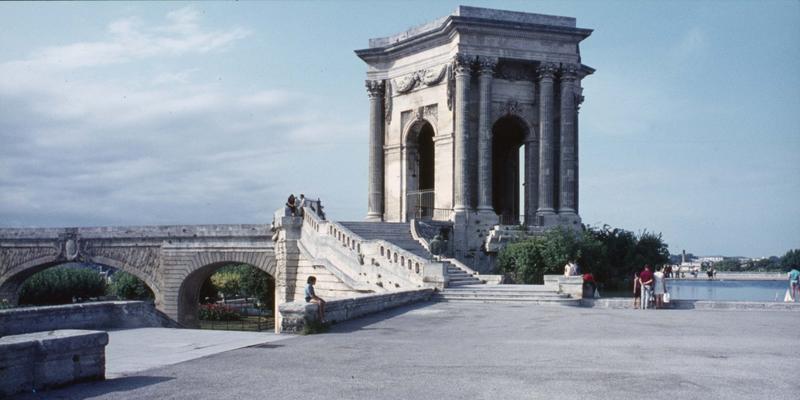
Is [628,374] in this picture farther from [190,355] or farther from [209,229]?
[209,229]

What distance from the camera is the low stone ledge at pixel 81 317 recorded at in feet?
43.2

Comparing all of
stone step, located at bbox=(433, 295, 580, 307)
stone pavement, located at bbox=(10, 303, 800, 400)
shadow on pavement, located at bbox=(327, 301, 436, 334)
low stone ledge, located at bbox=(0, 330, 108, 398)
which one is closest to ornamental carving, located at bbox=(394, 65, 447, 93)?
stone step, located at bbox=(433, 295, 580, 307)

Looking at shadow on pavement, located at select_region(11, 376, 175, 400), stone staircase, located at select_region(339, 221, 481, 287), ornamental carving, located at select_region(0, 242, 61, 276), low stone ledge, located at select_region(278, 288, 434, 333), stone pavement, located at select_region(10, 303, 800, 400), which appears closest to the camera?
shadow on pavement, located at select_region(11, 376, 175, 400)

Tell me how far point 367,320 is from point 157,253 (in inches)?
1326

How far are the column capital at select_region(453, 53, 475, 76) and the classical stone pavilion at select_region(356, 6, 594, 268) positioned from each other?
0.05 meters

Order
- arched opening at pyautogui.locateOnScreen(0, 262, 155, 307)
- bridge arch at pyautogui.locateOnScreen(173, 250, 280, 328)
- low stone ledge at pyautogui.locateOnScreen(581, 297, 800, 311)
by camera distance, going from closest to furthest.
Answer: low stone ledge at pyautogui.locateOnScreen(581, 297, 800, 311), bridge arch at pyautogui.locateOnScreen(173, 250, 280, 328), arched opening at pyautogui.locateOnScreen(0, 262, 155, 307)

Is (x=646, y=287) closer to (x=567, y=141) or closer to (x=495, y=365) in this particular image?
(x=495, y=365)

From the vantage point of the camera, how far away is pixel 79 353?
363 inches

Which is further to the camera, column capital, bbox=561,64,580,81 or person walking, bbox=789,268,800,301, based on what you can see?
column capital, bbox=561,64,580,81

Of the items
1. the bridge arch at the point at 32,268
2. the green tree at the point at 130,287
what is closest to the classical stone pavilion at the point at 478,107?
Answer: the bridge arch at the point at 32,268

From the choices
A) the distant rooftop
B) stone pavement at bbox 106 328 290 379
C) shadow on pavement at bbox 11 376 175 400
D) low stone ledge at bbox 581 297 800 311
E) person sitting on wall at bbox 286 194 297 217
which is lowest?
shadow on pavement at bbox 11 376 175 400

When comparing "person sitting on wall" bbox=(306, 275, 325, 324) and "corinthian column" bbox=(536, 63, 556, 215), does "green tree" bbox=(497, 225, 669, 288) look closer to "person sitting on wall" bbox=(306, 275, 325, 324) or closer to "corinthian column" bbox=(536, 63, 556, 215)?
"corinthian column" bbox=(536, 63, 556, 215)

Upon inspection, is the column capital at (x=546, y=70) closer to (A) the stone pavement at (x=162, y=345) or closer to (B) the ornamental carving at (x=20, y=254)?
(A) the stone pavement at (x=162, y=345)

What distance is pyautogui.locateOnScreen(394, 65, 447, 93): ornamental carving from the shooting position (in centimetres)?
3784
